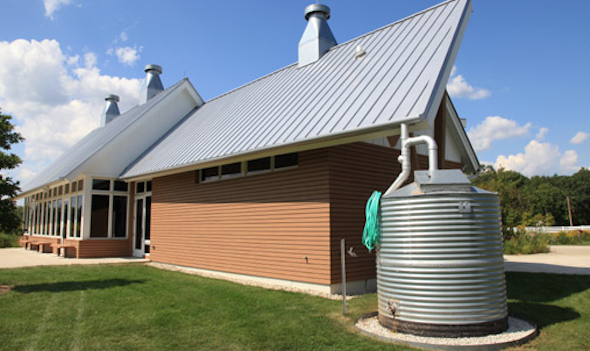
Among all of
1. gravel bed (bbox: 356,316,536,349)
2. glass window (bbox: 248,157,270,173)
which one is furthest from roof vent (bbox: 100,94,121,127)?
gravel bed (bbox: 356,316,536,349)

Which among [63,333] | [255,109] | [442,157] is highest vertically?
[255,109]

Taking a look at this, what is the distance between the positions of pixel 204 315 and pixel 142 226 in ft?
34.1

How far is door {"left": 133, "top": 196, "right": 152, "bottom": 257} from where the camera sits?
15.9 m

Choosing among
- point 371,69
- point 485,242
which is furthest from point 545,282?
point 371,69

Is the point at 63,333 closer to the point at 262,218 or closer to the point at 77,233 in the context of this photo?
the point at 262,218

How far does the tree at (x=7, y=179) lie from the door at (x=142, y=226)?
593 cm

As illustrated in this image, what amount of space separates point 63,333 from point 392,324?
4.57 m

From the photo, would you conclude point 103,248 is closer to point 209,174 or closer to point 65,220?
point 65,220

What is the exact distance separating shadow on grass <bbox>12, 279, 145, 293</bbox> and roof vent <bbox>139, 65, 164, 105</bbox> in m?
15.0

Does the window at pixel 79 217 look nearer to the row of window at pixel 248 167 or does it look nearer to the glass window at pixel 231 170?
the row of window at pixel 248 167

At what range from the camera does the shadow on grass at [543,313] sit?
638 cm

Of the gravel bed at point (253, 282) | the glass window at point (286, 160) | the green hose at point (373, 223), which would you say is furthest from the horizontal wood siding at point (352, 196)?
the green hose at point (373, 223)

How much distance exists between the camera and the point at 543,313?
6824mm

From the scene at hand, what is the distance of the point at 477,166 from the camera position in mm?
13484
